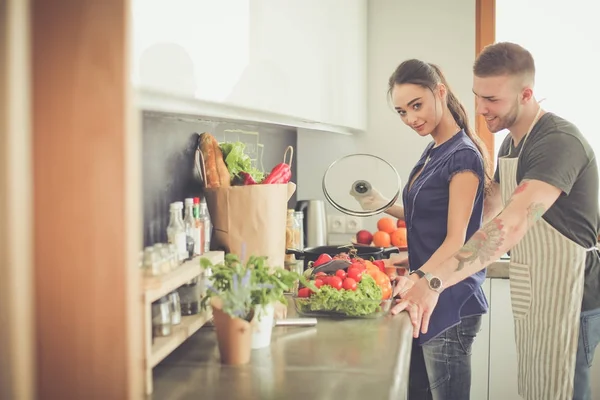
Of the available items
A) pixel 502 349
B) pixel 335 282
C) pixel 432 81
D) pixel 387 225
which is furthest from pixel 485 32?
pixel 335 282

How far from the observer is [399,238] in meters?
2.79

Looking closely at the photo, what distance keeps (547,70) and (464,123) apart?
1.31m

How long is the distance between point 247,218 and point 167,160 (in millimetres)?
232

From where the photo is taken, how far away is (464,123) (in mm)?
1970

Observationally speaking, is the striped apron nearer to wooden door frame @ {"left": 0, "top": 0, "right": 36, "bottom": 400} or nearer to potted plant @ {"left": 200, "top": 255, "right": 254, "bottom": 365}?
potted plant @ {"left": 200, "top": 255, "right": 254, "bottom": 365}

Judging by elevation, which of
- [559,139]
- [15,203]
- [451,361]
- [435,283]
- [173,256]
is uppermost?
[559,139]

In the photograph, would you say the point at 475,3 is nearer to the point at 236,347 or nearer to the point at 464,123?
the point at 464,123

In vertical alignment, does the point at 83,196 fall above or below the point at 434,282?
above

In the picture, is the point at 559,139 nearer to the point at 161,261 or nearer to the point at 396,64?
the point at 161,261

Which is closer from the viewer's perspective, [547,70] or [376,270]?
[376,270]

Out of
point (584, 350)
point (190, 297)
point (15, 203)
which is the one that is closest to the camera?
point (15, 203)

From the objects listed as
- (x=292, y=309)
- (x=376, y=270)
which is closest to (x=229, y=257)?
(x=292, y=309)

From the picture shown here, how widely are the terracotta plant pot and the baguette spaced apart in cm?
52

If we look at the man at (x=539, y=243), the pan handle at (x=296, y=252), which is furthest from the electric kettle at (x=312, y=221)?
the man at (x=539, y=243)
